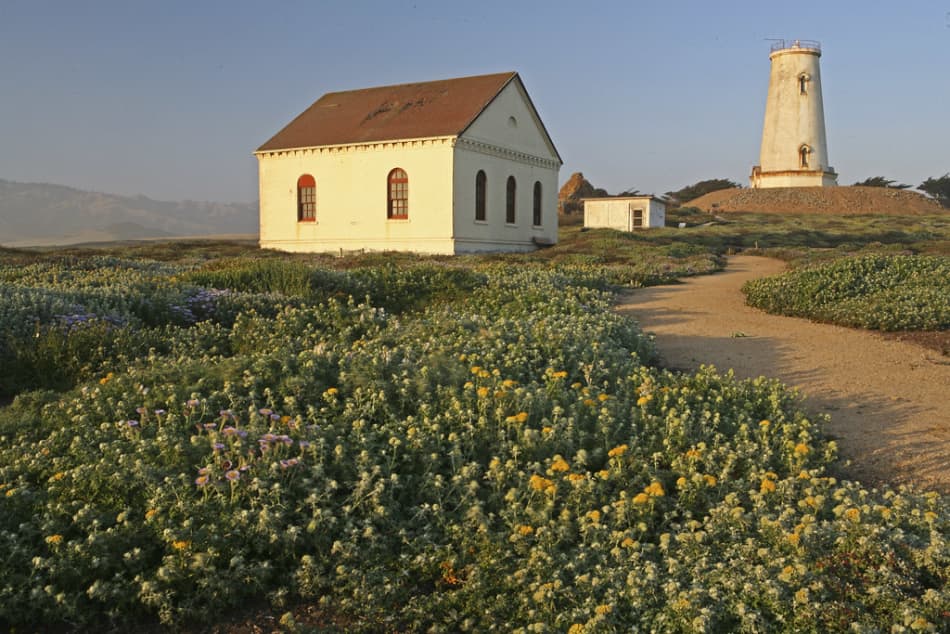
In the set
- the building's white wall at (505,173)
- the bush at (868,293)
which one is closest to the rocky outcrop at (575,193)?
the building's white wall at (505,173)

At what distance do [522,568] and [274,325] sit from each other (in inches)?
229

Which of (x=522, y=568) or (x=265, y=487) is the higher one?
(x=265, y=487)

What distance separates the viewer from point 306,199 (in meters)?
32.4

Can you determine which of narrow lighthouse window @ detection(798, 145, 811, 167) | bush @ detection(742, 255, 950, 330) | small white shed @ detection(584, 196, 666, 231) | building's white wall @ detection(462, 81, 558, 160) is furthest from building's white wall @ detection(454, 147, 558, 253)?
narrow lighthouse window @ detection(798, 145, 811, 167)

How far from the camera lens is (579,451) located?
15.4 feet

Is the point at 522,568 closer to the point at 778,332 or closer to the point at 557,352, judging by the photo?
the point at 557,352

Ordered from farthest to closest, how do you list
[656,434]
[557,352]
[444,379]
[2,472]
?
[557,352] < [444,379] < [656,434] < [2,472]

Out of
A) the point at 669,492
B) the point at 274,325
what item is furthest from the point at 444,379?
the point at 274,325

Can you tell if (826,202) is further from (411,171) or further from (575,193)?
(411,171)

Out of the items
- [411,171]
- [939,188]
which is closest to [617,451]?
[411,171]

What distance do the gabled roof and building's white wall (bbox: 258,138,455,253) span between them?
1.57 feet

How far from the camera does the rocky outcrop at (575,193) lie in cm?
7256

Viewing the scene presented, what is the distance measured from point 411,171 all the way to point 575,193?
47976 millimetres

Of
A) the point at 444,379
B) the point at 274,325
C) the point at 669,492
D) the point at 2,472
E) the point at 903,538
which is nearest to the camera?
the point at 903,538
